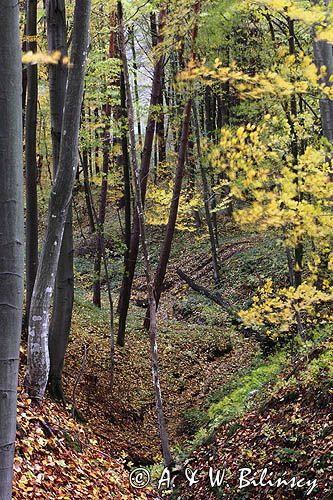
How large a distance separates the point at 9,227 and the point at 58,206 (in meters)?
3.27

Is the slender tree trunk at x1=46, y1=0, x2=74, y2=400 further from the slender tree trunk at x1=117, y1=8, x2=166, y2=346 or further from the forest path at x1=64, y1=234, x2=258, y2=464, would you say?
the slender tree trunk at x1=117, y1=8, x2=166, y2=346

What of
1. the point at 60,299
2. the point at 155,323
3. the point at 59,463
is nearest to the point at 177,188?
the point at 60,299

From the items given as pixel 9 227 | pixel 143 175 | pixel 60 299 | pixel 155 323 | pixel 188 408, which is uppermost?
pixel 143 175

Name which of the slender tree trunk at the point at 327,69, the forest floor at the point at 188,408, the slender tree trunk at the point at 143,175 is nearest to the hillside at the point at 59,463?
the forest floor at the point at 188,408

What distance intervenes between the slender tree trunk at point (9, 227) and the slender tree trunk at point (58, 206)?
2.47 m

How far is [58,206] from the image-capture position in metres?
5.33

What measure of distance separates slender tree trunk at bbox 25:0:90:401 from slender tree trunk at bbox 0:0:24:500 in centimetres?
247

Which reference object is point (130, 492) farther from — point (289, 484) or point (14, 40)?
point (14, 40)

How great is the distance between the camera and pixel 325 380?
5754 millimetres

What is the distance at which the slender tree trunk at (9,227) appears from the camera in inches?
82.4

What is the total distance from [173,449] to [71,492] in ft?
13.1

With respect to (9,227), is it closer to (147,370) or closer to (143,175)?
(143,175)

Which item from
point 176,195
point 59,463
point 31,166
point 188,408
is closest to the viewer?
point 59,463

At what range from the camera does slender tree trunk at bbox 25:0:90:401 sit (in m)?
4.48
